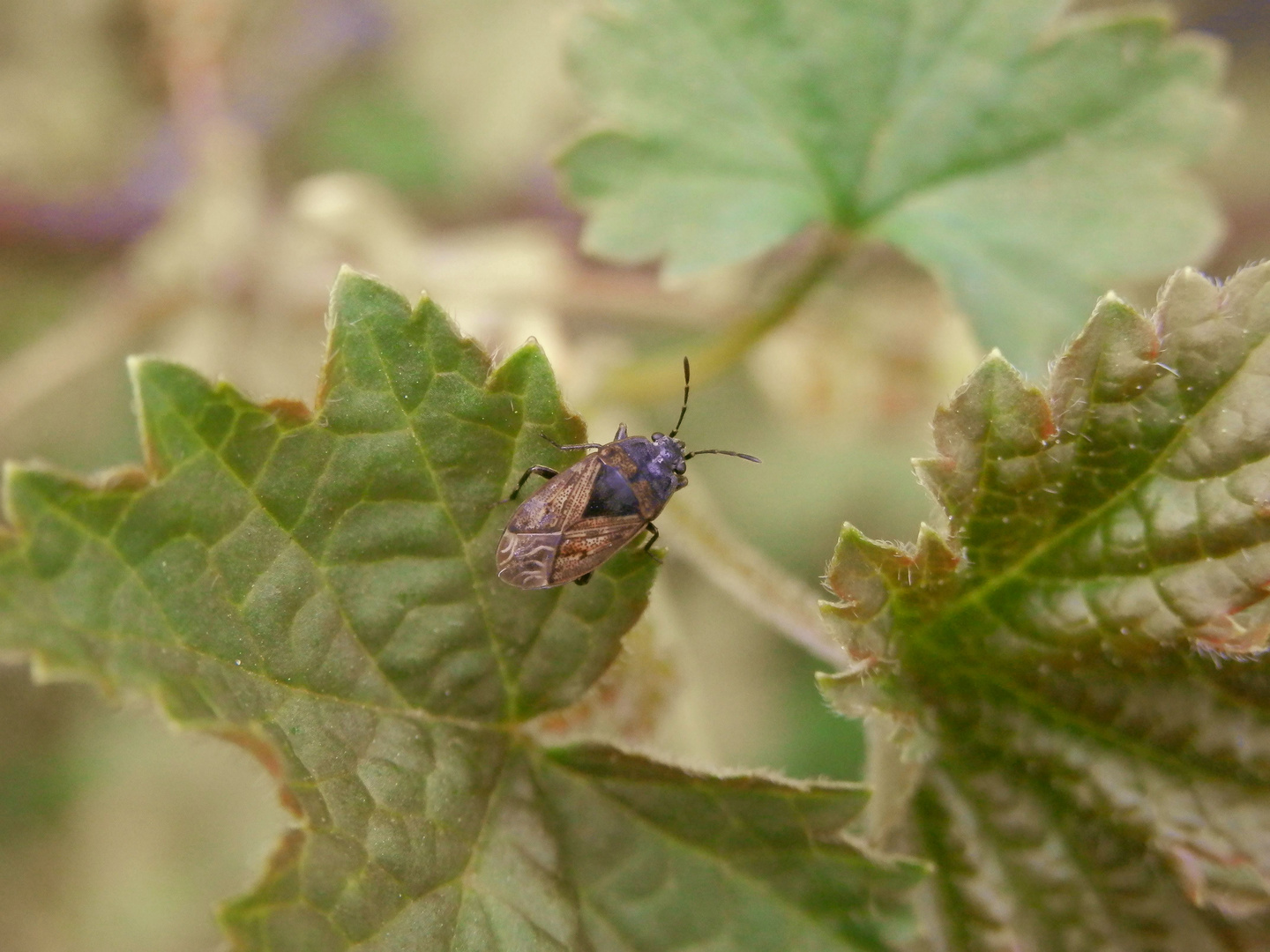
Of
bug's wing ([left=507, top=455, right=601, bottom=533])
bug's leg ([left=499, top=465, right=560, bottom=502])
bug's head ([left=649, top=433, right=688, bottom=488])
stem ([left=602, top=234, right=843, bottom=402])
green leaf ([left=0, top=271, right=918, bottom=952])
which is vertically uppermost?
stem ([left=602, top=234, right=843, bottom=402])

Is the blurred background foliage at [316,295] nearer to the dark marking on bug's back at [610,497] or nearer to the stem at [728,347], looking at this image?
the stem at [728,347]

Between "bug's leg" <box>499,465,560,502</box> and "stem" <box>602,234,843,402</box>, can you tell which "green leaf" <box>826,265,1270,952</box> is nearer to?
"bug's leg" <box>499,465,560,502</box>

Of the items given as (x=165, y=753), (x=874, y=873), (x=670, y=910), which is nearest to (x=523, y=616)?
(x=670, y=910)

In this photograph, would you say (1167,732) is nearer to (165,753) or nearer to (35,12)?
(165,753)

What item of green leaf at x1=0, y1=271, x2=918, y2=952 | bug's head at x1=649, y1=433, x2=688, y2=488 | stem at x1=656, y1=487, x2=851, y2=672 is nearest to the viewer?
green leaf at x1=0, y1=271, x2=918, y2=952

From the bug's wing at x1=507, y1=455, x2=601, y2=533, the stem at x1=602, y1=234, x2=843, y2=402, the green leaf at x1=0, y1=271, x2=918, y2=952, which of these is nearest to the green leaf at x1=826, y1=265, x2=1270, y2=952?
the green leaf at x1=0, y1=271, x2=918, y2=952

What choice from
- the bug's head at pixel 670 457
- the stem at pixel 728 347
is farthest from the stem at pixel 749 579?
the stem at pixel 728 347

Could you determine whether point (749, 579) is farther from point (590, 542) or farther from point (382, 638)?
point (382, 638)
